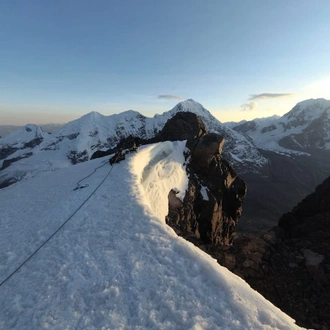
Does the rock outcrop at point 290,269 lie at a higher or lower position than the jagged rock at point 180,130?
lower

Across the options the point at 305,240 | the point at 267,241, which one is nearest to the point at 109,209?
the point at 267,241

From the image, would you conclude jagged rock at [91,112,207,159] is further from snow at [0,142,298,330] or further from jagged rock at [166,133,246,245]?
snow at [0,142,298,330]

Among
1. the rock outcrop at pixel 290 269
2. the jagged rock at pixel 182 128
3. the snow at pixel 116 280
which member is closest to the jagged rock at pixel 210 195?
the jagged rock at pixel 182 128

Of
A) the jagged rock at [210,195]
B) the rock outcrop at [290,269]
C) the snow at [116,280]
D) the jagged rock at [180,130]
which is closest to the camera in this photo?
the snow at [116,280]

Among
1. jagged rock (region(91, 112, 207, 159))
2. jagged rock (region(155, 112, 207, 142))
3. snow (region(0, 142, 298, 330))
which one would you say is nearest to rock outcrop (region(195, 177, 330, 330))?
snow (region(0, 142, 298, 330))

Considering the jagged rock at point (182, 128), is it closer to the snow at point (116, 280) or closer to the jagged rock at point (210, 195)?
the jagged rock at point (210, 195)

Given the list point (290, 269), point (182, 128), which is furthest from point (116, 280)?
point (182, 128)

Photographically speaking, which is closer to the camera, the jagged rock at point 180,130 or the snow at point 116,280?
the snow at point 116,280
